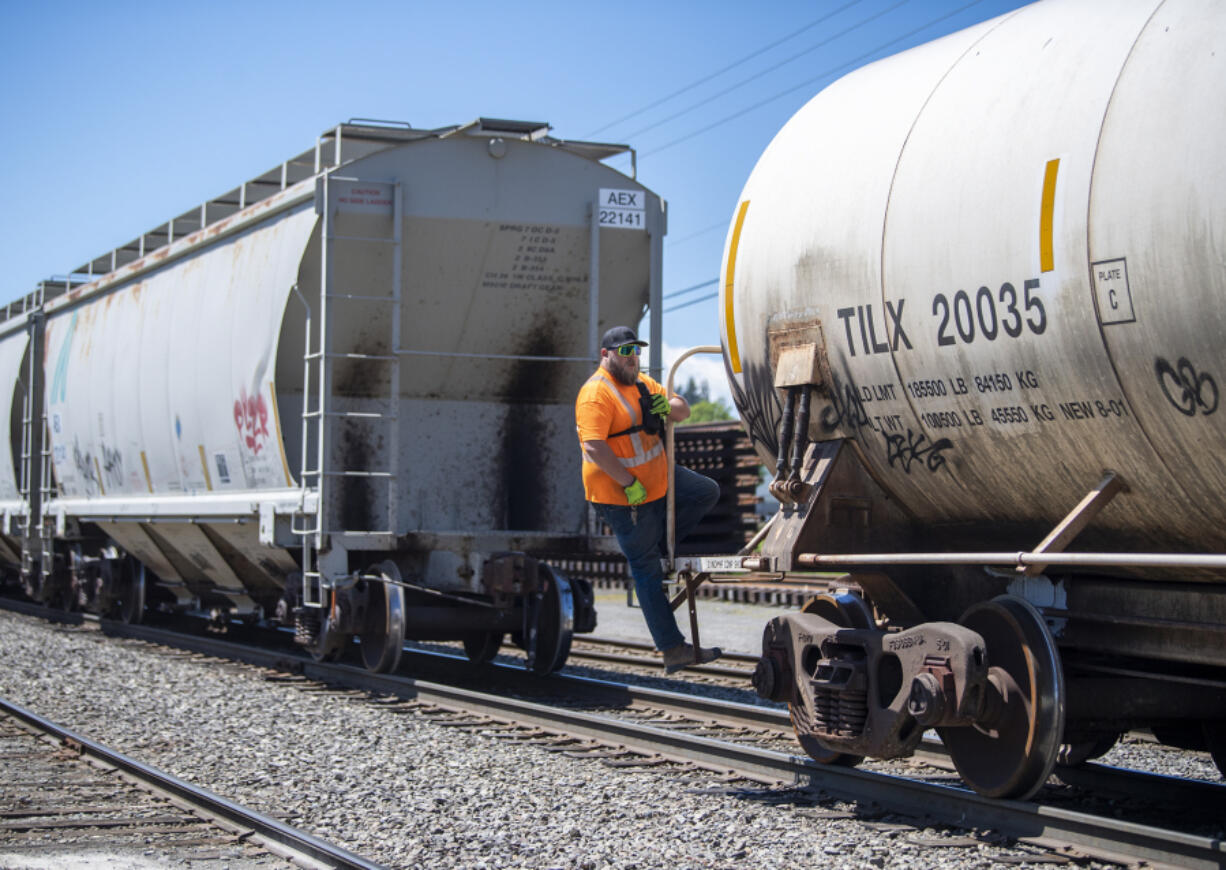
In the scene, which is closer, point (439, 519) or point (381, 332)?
point (381, 332)

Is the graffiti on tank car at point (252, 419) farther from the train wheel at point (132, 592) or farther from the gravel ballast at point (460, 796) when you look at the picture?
the train wheel at point (132, 592)

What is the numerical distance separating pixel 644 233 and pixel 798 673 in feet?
17.8

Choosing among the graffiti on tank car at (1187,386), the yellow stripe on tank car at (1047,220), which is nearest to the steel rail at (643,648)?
the yellow stripe on tank car at (1047,220)

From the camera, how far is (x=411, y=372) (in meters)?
11.1

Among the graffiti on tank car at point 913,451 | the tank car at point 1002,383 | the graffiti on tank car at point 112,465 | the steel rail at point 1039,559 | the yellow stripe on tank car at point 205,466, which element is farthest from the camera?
the graffiti on tank car at point 112,465

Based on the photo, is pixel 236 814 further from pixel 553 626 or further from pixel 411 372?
pixel 411 372

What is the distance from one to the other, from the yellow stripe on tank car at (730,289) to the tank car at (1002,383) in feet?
0.06

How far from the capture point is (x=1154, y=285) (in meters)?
4.51

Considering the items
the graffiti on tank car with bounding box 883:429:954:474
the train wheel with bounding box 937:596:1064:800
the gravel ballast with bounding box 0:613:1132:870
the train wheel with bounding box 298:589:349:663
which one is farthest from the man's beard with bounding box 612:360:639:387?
the train wheel with bounding box 298:589:349:663

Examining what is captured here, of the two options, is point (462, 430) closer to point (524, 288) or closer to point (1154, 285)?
point (524, 288)

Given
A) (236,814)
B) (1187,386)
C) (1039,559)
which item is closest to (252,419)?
(236,814)

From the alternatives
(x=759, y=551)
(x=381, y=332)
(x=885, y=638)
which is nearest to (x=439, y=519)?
(x=381, y=332)

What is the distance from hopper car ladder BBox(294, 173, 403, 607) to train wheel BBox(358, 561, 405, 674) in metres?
0.30

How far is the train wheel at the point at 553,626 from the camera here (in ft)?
34.7
